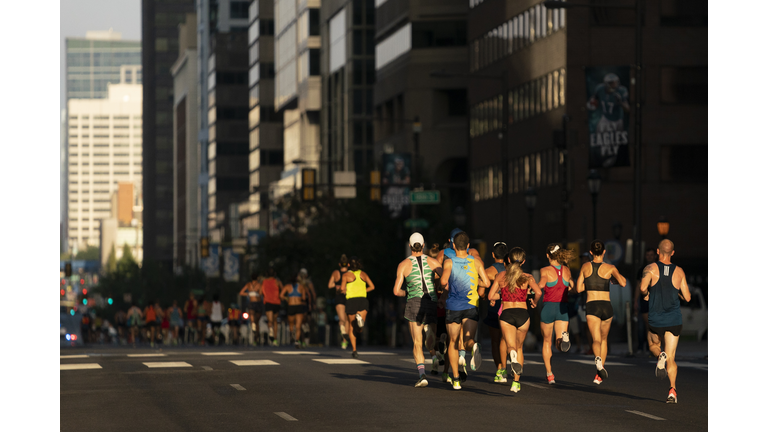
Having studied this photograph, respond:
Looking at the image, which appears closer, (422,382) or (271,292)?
(422,382)

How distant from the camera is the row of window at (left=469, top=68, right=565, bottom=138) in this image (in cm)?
5975

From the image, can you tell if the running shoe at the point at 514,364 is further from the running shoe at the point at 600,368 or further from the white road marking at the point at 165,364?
the white road marking at the point at 165,364

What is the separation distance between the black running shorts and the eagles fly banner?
2046 cm

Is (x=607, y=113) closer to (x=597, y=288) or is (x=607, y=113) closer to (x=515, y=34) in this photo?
(x=597, y=288)

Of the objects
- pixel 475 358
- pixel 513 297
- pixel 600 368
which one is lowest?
pixel 600 368


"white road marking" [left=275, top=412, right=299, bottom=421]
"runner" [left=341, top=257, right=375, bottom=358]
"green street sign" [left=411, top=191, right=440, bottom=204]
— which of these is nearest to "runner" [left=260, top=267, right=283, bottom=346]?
"runner" [left=341, top=257, right=375, bottom=358]

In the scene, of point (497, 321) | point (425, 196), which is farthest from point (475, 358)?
point (425, 196)

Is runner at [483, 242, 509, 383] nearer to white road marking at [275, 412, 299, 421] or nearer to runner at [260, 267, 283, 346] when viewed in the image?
white road marking at [275, 412, 299, 421]

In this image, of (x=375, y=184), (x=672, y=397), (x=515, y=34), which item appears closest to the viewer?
(x=672, y=397)

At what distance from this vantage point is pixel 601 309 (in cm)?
1833

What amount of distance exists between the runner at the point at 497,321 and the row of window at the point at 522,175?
38.0 meters

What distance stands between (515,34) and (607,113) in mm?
27472
